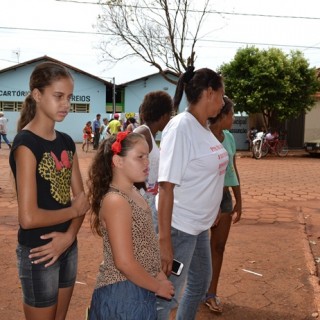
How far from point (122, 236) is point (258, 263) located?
3.13m

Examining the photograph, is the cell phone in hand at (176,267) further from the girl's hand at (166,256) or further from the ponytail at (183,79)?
the ponytail at (183,79)

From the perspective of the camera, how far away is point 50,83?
1.99 metres

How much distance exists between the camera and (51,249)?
1.94 metres

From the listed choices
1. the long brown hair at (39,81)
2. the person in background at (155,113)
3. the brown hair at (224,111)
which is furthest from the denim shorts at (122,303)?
the brown hair at (224,111)

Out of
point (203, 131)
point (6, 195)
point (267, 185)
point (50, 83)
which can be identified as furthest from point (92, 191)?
point (267, 185)

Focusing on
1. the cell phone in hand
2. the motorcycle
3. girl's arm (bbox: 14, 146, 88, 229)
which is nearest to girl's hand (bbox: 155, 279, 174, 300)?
the cell phone in hand

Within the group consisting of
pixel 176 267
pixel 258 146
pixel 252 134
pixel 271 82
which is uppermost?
pixel 271 82

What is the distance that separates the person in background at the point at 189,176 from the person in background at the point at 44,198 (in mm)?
484

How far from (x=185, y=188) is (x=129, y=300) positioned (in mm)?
746

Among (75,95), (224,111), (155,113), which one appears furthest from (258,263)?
(75,95)

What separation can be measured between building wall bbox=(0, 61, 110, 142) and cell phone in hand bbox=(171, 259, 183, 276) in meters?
28.4

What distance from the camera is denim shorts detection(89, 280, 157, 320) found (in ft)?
6.22

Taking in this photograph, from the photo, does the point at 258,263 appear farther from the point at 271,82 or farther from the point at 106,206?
the point at 271,82

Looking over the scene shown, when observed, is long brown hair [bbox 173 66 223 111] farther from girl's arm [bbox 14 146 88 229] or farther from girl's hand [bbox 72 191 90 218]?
girl's arm [bbox 14 146 88 229]
